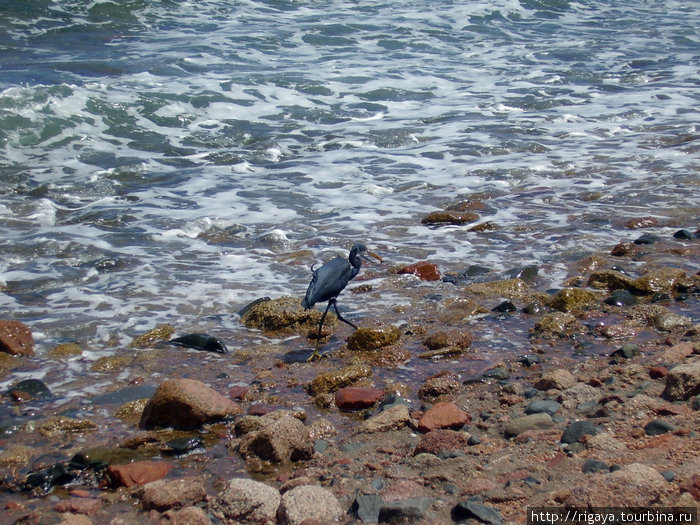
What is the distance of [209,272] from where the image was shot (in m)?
5.91

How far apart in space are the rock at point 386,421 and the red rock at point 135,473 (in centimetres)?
95

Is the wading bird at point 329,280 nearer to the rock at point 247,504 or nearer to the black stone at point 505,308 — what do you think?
the black stone at point 505,308

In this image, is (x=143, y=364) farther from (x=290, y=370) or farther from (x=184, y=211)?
(x=184, y=211)

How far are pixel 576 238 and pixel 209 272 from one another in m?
3.32

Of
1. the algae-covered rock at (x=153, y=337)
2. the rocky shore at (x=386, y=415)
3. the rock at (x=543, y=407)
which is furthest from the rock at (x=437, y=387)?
the algae-covered rock at (x=153, y=337)

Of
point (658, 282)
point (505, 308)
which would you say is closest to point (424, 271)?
point (505, 308)

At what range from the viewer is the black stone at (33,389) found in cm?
384

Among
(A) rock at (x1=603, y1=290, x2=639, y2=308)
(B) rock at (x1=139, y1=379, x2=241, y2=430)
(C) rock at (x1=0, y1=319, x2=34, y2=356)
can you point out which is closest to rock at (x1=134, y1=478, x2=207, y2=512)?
(B) rock at (x1=139, y1=379, x2=241, y2=430)

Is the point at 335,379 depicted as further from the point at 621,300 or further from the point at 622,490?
the point at 621,300

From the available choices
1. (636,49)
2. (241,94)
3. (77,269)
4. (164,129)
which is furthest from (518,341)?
(636,49)

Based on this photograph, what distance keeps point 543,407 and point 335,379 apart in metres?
1.14

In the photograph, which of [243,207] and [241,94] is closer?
[243,207]

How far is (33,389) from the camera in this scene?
3873 millimetres

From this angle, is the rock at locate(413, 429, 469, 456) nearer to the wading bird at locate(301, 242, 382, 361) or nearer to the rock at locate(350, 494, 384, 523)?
the rock at locate(350, 494, 384, 523)
